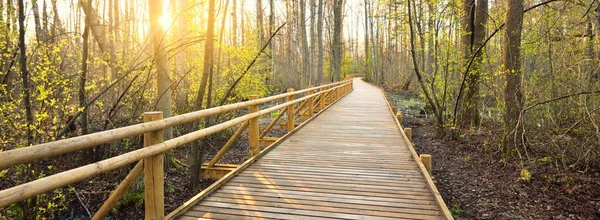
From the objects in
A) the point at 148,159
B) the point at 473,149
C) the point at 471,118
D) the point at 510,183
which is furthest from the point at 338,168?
the point at 471,118

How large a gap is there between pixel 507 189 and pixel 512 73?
92.3 inches

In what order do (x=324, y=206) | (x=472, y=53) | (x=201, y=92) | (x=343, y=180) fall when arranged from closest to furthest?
(x=324, y=206) < (x=343, y=180) < (x=201, y=92) < (x=472, y=53)

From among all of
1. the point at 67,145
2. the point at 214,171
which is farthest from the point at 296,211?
the point at 214,171

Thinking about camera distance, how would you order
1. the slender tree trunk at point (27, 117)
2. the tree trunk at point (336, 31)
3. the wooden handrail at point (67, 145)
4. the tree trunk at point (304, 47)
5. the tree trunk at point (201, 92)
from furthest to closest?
the tree trunk at point (304, 47), the tree trunk at point (336, 31), the tree trunk at point (201, 92), the slender tree trunk at point (27, 117), the wooden handrail at point (67, 145)

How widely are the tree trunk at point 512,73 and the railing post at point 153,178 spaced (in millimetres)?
6523

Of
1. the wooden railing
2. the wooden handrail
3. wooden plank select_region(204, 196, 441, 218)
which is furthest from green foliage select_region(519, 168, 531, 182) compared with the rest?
the wooden handrail

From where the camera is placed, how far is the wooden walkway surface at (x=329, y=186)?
3.25 metres

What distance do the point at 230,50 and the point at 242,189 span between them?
10.1 m

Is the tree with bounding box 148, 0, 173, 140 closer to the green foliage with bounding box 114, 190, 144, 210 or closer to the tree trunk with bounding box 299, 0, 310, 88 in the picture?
the green foliage with bounding box 114, 190, 144, 210

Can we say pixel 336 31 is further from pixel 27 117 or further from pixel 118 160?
pixel 118 160

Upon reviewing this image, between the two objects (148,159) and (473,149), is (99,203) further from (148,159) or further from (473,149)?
(473,149)

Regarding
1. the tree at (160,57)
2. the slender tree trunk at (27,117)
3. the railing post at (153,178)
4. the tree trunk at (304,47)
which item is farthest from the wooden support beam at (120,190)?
the tree trunk at (304,47)

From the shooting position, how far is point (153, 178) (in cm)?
286

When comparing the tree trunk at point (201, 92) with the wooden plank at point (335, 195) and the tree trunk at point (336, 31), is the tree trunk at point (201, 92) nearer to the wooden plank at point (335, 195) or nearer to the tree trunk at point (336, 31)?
the wooden plank at point (335, 195)
